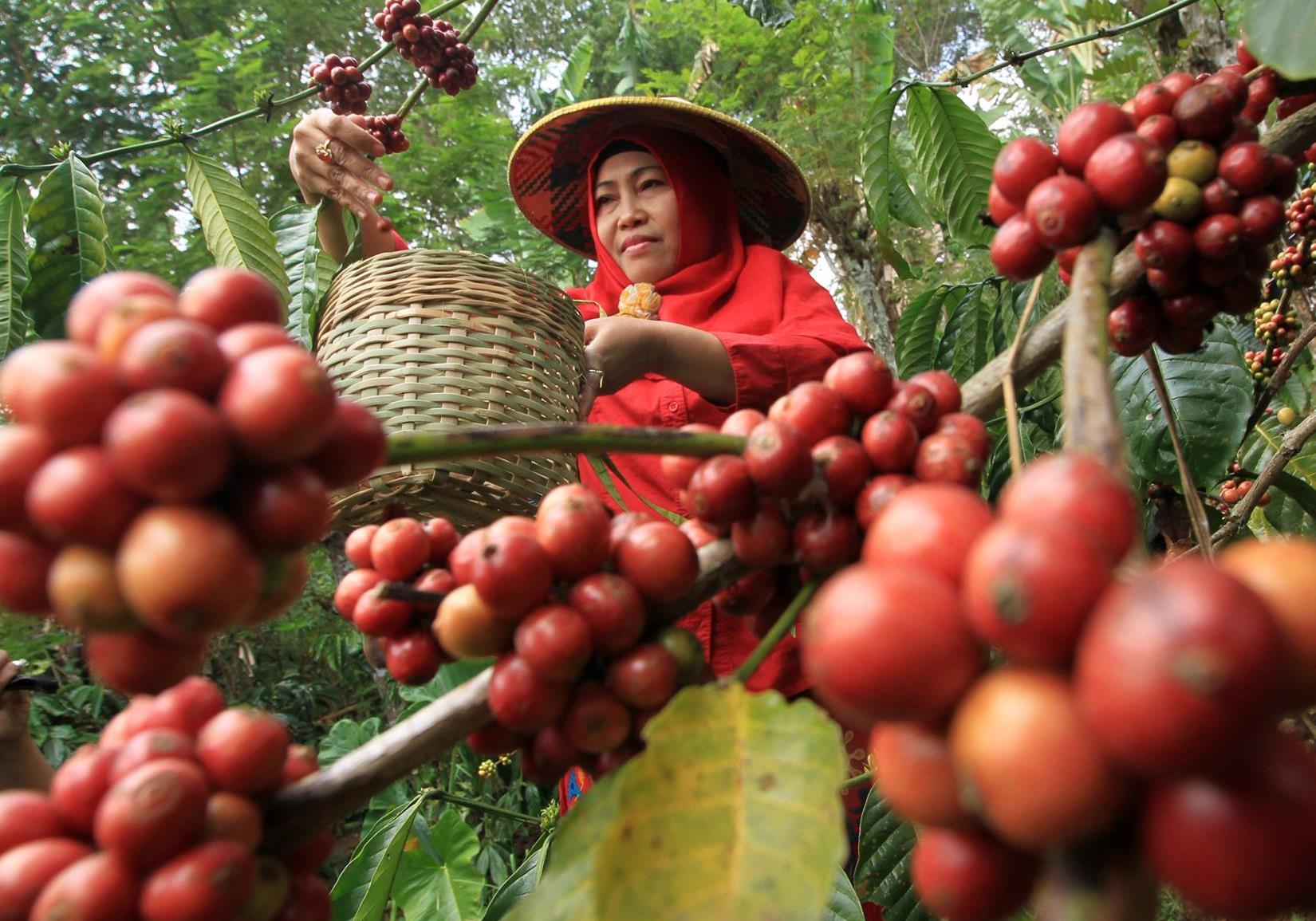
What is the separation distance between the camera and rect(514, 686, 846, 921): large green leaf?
446 mm

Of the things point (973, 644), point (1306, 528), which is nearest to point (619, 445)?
point (973, 644)

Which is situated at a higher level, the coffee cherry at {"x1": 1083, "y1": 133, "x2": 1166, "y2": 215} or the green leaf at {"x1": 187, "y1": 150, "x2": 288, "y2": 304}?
the green leaf at {"x1": 187, "y1": 150, "x2": 288, "y2": 304}

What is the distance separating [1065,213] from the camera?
0.63 m

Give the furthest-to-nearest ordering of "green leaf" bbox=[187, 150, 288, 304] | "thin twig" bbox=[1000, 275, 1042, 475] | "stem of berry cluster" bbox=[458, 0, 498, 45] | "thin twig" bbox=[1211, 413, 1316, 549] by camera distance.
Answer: "stem of berry cluster" bbox=[458, 0, 498, 45]
"green leaf" bbox=[187, 150, 288, 304]
"thin twig" bbox=[1211, 413, 1316, 549]
"thin twig" bbox=[1000, 275, 1042, 475]

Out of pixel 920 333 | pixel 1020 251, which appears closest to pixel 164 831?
pixel 1020 251

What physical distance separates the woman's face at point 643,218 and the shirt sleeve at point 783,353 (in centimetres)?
42

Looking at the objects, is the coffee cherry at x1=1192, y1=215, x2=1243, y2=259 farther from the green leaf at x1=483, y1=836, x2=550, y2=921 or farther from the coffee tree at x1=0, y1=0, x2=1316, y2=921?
the green leaf at x1=483, y1=836, x2=550, y2=921

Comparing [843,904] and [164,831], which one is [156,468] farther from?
[843,904]

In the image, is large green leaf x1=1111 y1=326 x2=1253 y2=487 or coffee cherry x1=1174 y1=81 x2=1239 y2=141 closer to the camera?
coffee cherry x1=1174 y1=81 x2=1239 y2=141

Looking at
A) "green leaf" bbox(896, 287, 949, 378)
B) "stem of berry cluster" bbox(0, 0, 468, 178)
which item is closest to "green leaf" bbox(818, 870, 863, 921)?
"green leaf" bbox(896, 287, 949, 378)

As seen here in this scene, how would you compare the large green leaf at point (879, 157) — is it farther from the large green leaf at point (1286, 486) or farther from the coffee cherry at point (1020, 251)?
the coffee cherry at point (1020, 251)

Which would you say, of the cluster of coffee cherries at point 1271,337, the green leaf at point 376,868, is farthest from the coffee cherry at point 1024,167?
the cluster of coffee cherries at point 1271,337

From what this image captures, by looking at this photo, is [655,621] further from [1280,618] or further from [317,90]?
[317,90]

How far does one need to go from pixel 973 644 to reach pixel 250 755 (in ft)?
1.48
